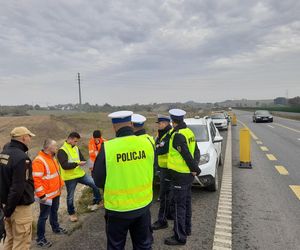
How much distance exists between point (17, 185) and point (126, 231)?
146 cm

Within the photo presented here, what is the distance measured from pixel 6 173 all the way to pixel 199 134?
6.26 m

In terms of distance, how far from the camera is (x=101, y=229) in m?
5.53

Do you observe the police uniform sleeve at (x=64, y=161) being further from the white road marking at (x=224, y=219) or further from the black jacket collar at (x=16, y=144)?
the white road marking at (x=224, y=219)

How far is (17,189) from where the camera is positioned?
153 inches

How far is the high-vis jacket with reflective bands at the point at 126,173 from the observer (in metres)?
3.16

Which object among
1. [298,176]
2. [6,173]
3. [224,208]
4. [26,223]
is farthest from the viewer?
[298,176]

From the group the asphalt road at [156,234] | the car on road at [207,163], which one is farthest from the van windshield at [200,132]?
the asphalt road at [156,234]

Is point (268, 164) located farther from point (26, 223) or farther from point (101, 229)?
point (26, 223)

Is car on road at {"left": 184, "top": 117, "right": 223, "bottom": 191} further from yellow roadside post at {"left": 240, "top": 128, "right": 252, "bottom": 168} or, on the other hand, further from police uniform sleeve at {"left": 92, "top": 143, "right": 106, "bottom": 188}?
police uniform sleeve at {"left": 92, "top": 143, "right": 106, "bottom": 188}

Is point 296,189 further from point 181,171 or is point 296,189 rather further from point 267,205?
point 181,171

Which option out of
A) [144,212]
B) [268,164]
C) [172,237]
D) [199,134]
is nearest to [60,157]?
[172,237]

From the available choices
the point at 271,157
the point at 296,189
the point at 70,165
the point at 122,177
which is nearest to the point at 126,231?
the point at 122,177

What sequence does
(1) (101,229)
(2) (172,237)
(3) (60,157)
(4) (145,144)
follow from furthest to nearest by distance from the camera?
(3) (60,157)
(1) (101,229)
(2) (172,237)
(4) (145,144)

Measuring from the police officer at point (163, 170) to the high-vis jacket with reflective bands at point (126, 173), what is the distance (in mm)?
2152
